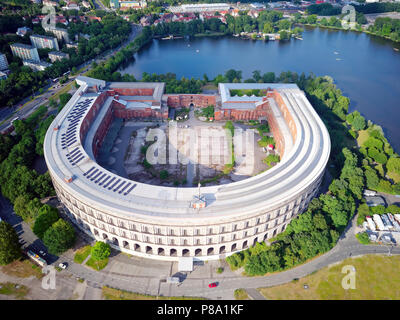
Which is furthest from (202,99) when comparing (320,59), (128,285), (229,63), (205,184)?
(320,59)

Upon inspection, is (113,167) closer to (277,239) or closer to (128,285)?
(128,285)

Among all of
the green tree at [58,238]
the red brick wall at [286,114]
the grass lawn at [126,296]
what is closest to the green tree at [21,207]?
the green tree at [58,238]

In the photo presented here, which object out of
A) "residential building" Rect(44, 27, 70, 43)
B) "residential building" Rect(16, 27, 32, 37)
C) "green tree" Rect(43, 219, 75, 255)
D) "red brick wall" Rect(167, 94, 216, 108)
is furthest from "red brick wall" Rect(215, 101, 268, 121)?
"residential building" Rect(16, 27, 32, 37)

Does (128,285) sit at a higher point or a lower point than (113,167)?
lower

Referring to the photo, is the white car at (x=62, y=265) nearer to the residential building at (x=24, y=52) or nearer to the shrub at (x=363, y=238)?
the shrub at (x=363, y=238)

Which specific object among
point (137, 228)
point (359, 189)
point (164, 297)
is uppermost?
point (137, 228)

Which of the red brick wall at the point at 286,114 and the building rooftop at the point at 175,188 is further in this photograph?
the red brick wall at the point at 286,114
